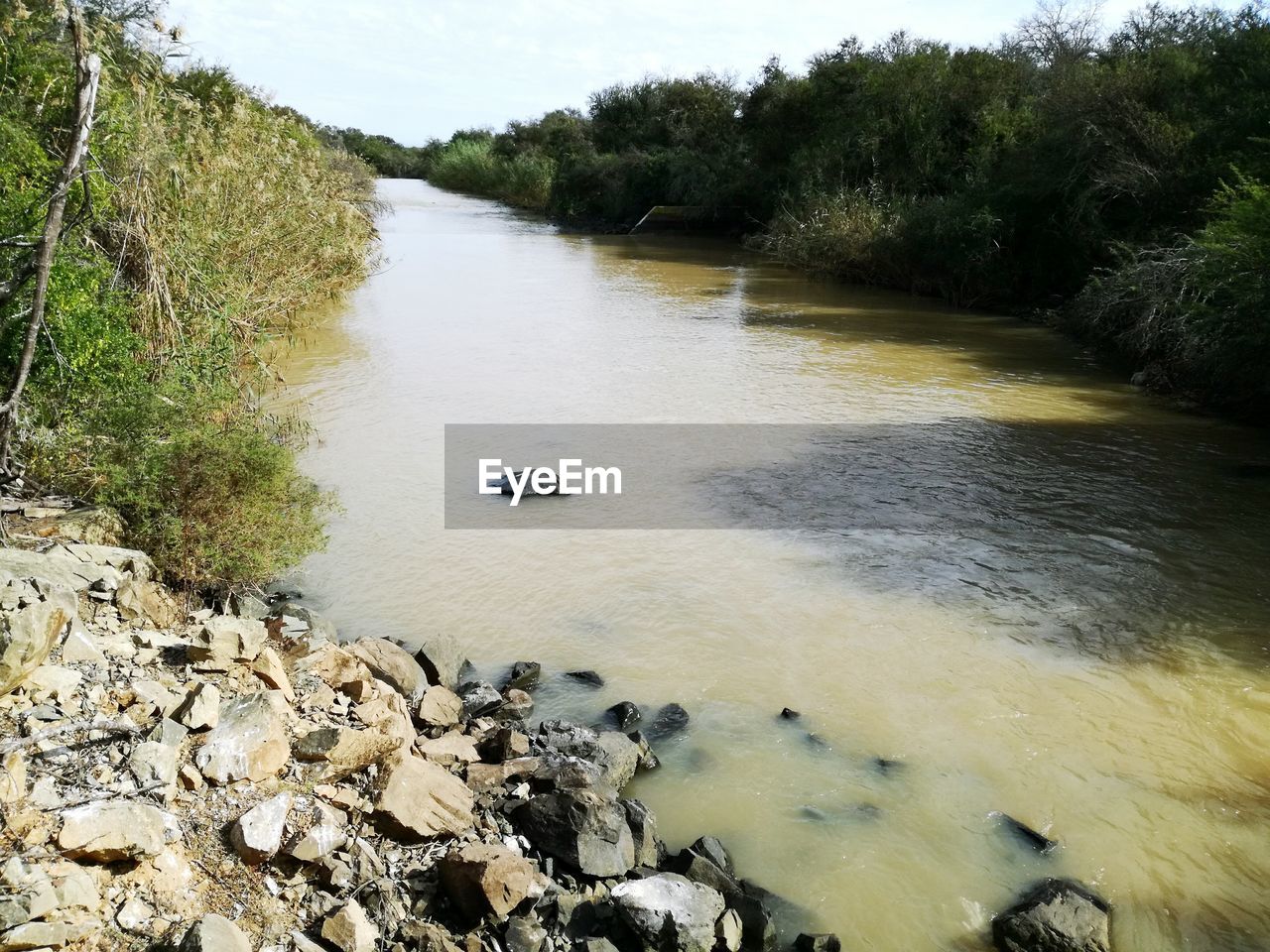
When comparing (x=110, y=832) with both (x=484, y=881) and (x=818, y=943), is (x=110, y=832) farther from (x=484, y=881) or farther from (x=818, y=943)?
(x=818, y=943)

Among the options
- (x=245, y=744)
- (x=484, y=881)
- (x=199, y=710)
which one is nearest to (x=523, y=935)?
(x=484, y=881)

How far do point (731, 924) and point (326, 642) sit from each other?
306cm

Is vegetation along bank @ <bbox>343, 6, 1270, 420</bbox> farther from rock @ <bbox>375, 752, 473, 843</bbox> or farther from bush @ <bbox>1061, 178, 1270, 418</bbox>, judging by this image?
rock @ <bbox>375, 752, 473, 843</bbox>

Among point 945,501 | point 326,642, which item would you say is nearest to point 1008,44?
point 945,501

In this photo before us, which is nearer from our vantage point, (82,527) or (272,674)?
(272,674)

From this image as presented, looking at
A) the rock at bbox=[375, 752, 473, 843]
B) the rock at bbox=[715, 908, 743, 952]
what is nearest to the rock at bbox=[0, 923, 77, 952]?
the rock at bbox=[375, 752, 473, 843]

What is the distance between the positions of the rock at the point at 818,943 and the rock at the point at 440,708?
2283mm

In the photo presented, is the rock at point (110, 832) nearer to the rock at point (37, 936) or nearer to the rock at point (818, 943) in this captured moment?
the rock at point (37, 936)

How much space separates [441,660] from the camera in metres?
5.98

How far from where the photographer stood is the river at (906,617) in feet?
15.4

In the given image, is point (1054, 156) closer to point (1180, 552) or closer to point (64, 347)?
point (1180, 552)

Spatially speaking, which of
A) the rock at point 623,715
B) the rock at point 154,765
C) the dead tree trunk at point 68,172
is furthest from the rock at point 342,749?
the dead tree trunk at point 68,172

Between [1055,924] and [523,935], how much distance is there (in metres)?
2.27

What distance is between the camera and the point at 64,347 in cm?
644
